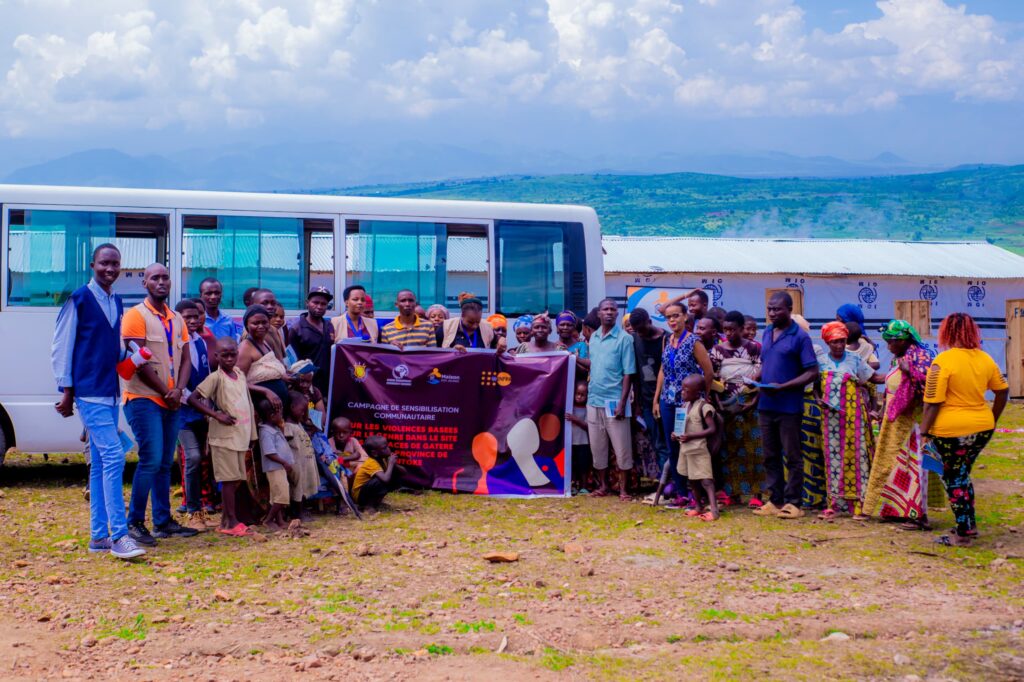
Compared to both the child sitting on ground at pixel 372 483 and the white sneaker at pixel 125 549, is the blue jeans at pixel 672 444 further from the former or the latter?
the white sneaker at pixel 125 549

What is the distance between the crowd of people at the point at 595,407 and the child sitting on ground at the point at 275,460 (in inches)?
0.6

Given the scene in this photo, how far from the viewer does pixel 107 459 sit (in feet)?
22.3

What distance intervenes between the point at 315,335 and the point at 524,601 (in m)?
4.19

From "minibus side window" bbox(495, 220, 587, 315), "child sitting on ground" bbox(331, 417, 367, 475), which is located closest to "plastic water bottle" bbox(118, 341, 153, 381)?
"child sitting on ground" bbox(331, 417, 367, 475)

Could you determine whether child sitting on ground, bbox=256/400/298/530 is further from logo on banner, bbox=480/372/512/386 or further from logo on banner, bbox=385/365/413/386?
logo on banner, bbox=480/372/512/386

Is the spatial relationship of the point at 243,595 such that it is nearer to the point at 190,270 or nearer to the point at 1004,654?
the point at 1004,654

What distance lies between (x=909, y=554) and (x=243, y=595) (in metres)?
4.39

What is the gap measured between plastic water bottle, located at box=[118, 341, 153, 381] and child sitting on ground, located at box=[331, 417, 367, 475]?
215 cm

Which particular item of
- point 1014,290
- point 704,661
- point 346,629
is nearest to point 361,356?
point 346,629

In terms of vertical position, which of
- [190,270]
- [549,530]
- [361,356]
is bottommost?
[549,530]

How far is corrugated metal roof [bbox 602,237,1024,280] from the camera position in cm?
2159

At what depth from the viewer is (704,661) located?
4895 millimetres

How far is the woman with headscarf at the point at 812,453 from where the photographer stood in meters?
8.34

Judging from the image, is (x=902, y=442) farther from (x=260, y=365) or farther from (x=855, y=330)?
(x=260, y=365)
